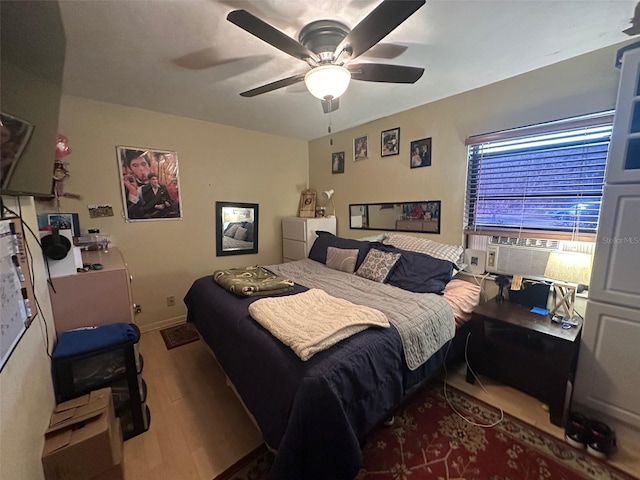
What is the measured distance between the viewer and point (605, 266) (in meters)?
1.51

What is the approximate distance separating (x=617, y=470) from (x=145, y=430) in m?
2.63

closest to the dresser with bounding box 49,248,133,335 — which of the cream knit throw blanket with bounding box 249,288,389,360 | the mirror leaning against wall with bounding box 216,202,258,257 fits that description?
the cream knit throw blanket with bounding box 249,288,389,360

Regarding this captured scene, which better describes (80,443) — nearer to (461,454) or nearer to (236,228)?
(461,454)

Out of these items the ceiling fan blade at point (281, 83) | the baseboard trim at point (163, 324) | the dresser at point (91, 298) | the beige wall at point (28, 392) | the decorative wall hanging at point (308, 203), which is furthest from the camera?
the decorative wall hanging at point (308, 203)

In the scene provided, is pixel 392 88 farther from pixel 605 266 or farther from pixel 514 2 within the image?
pixel 605 266

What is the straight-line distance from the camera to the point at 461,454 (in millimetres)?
1438

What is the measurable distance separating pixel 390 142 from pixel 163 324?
3.34 meters

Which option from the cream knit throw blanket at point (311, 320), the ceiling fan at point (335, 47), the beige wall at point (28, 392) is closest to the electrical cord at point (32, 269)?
the beige wall at point (28, 392)

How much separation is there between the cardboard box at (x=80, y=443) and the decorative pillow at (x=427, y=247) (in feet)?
8.31

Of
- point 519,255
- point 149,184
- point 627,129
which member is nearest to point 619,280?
point 519,255

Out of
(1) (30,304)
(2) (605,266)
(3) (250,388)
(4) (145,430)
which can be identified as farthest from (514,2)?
(4) (145,430)

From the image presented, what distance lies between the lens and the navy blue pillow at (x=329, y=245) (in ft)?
9.25

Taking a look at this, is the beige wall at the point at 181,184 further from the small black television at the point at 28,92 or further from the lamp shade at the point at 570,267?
the lamp shade at the point at 570,267

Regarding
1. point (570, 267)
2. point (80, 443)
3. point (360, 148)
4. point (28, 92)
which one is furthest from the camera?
point (360, 148)
